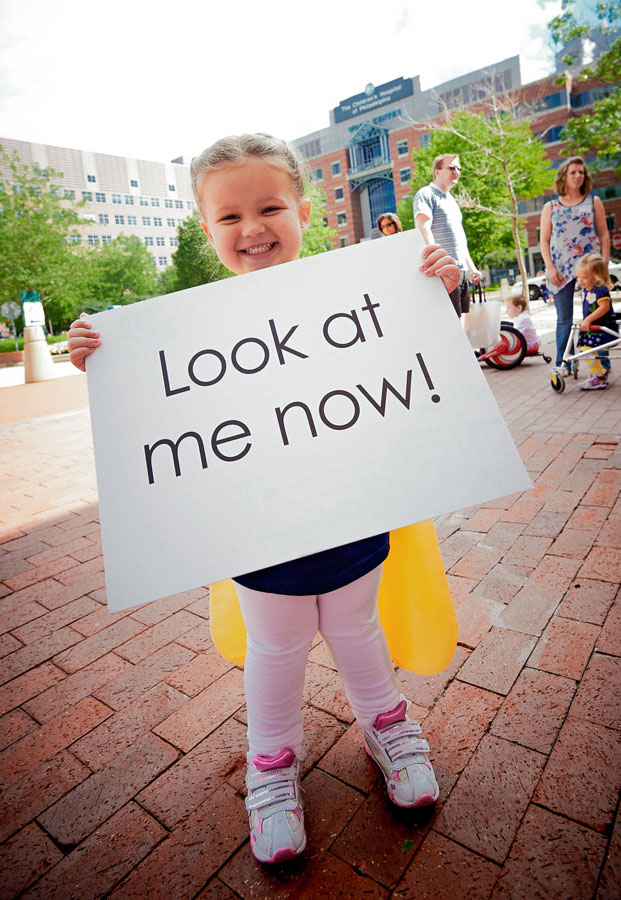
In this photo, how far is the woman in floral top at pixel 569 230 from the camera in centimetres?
464

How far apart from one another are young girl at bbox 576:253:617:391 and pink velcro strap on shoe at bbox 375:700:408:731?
4140 millimetres

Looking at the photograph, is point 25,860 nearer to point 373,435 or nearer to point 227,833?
point 227,833

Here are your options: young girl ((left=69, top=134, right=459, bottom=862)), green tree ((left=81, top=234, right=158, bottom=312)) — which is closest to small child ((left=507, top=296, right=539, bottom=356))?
young girl ((left=69, top=134, right=459, bottom=862))

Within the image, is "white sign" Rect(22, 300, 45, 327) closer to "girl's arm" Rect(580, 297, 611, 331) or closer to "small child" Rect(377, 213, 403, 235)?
"small child" Rect(377, 213, 403, 235)

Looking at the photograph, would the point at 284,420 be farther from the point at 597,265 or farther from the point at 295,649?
the point at 597,265

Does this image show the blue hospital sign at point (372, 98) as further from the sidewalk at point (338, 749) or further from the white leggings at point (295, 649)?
the white leggings at point (295, 649)

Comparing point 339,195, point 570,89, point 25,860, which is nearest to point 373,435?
point 25,860

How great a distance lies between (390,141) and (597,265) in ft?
182

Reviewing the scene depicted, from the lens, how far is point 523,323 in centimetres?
682

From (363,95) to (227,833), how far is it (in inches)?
2980

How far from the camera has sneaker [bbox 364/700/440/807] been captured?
1227 mm

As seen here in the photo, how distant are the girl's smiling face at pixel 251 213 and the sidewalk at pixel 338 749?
54.1 inches

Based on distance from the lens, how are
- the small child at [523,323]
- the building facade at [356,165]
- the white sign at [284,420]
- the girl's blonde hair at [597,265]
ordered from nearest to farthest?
the white sign at [284,420] → the girl's blonde hair at [597,265] → the small child at [523,323] → the building facade at [356,165]

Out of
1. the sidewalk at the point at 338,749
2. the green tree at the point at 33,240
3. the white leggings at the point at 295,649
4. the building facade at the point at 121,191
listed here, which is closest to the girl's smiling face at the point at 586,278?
the sidewalk at the point at 338,749
